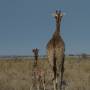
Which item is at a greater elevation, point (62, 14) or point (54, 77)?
point (62, 14)

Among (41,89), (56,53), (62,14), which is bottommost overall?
(41,89)

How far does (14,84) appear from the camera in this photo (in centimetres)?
2306

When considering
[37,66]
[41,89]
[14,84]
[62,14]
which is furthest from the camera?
[14,84]

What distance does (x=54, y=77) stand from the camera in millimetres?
17203

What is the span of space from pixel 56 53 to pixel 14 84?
20.4 feet

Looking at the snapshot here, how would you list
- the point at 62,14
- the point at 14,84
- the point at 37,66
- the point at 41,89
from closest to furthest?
Result: the point at 62,14 < the point at 41,89 < the point at 37,66 < the point at 14,84

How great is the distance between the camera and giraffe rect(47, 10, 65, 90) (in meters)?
17.2

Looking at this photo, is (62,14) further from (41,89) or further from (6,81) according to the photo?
(6,81)

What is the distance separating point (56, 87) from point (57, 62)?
987 millimetres

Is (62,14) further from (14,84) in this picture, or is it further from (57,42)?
(14,84)

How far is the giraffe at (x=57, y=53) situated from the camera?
17234 mm

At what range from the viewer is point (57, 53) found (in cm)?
1742

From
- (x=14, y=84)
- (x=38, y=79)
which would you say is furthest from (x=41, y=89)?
(x=14, y=84)

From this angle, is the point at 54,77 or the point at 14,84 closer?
the point at 54,77
